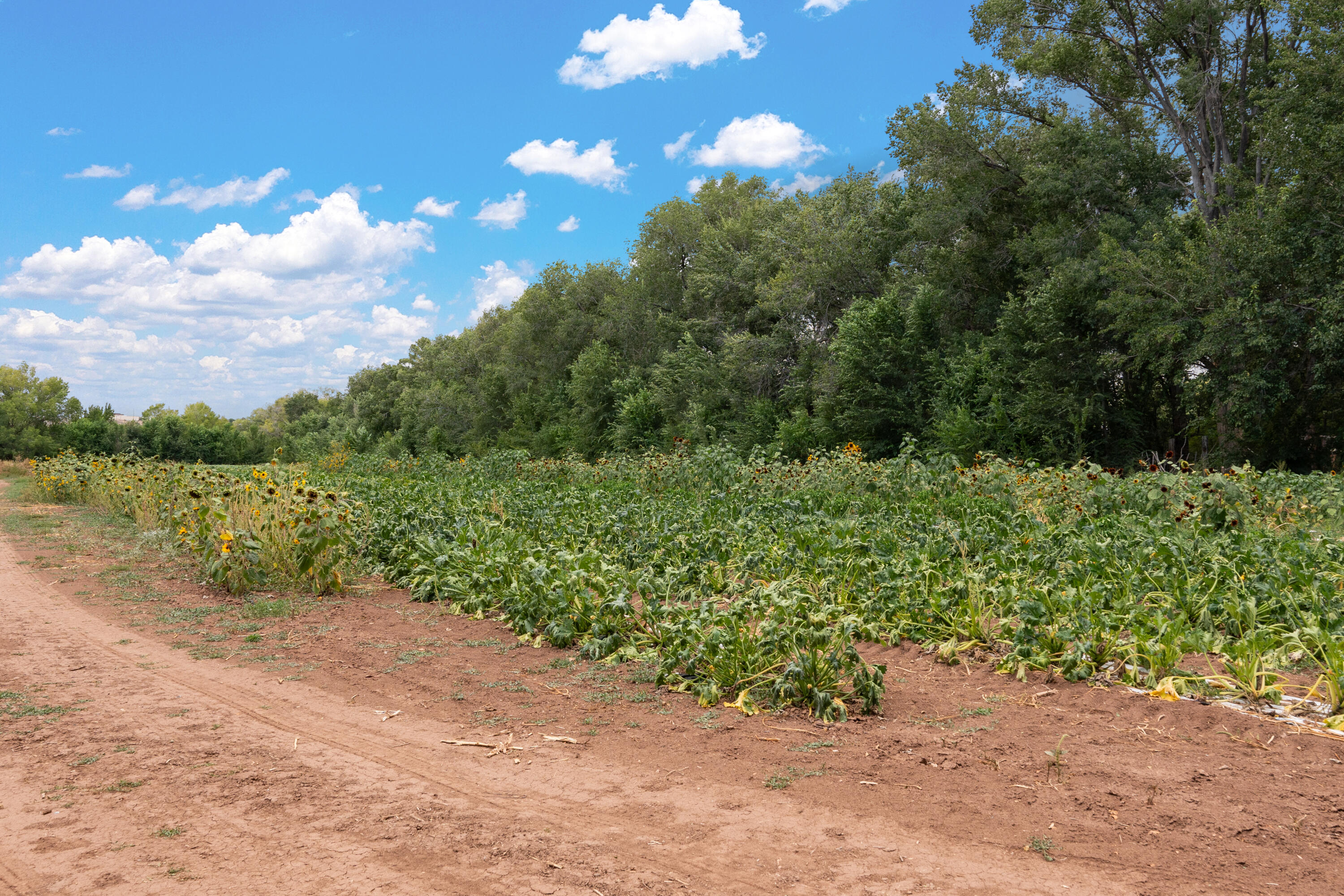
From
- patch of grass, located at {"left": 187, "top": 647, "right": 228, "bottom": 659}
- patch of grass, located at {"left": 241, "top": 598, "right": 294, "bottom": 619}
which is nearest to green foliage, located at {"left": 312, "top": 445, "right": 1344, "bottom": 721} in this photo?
patch of grass, located at {"left": 241, "top": 598, "right": 294, "bottom": 619}

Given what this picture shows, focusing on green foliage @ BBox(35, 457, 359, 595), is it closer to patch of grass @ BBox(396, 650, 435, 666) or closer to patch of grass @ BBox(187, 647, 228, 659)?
patch of grass @ BBox(187, 647, 228, 659)

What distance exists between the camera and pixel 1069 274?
1655 cm

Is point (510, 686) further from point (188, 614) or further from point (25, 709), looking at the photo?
point (188, 614)

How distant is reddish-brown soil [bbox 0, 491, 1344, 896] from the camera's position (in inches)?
102

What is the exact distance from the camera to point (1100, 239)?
56.3 feet

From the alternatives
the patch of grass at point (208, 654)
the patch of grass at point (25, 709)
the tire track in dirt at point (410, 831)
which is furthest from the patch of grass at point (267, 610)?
the tire track in dirt at point (410, 831)

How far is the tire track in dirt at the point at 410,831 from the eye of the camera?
8.32ft

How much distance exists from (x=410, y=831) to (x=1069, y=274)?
1699 centimetres

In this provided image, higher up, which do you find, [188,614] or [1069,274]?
[1069,274]

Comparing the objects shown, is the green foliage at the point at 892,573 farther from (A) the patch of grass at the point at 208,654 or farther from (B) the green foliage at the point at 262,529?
(A) the patch of grass at the point at 208,654

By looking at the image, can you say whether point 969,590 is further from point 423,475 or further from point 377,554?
point 423,475

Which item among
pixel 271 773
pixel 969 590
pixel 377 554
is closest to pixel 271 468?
pixel 377 554

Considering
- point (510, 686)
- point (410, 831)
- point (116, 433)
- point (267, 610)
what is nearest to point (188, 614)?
point (267, 610)

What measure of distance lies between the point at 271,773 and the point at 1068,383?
1740cm
